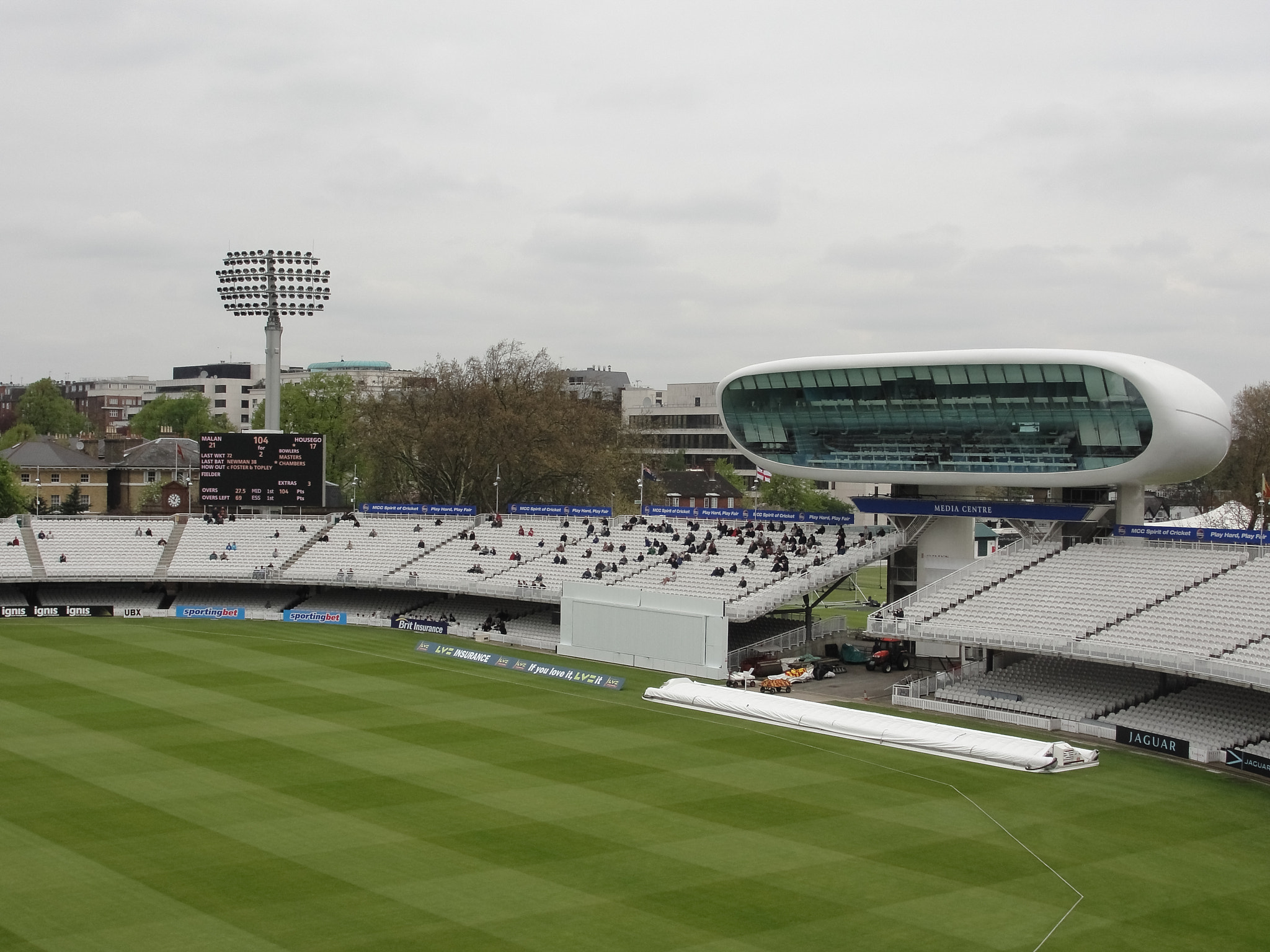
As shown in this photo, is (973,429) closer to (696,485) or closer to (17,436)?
(696,485)

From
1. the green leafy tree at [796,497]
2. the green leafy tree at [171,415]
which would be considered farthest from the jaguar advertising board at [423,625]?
the green leafy tree at [171,415]

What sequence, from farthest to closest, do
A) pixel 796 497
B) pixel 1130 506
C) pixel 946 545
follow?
pixel 796 497, pixel 946 545, pixel 1130 506

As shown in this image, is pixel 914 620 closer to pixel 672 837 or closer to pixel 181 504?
pixel 672 837

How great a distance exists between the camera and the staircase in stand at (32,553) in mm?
70062

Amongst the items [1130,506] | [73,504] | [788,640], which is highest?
[1130,506]

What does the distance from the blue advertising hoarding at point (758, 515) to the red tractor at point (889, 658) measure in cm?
748

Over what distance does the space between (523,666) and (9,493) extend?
5771 cm

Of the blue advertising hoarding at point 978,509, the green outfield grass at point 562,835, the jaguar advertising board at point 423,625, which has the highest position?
the blue advertising hoarding at point 978,509

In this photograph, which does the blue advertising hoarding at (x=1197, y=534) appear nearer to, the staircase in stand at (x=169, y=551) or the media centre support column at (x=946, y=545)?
the media centre support column at (x=946, y=545)

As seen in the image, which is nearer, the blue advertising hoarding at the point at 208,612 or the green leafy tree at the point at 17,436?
the blue advertising hoarding at the point at 208,612

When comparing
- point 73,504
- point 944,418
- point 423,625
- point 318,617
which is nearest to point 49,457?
point 73,504

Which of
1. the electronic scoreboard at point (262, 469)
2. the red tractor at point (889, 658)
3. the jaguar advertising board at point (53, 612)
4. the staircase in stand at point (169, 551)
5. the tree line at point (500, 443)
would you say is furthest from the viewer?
the tree line at point (500, 443)

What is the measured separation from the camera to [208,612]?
231ft

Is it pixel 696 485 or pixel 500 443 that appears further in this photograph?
pixel 696 485
